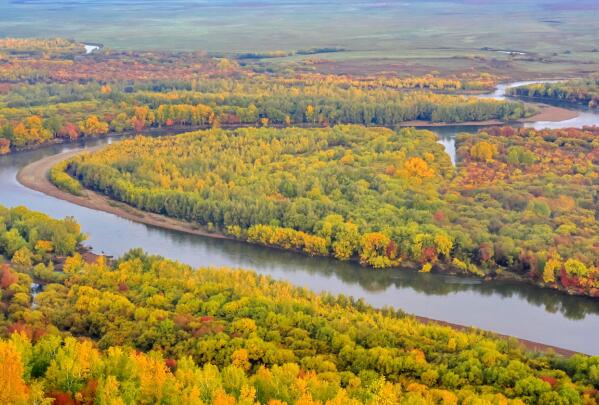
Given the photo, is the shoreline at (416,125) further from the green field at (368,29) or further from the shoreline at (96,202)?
the green field at (368,29)

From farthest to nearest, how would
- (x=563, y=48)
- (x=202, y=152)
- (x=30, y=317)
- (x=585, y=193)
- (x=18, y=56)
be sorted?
1. (x=563, y=48)
2. (x=18, y=56)
3. (x=202, y=152)
4. (x=585, y=193)
5. (x=30, y=317)

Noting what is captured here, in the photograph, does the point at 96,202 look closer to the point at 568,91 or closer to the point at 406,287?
the point at 406,287

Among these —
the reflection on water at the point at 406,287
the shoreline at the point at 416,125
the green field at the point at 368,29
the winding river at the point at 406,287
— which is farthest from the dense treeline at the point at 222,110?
the green field at the point at 368,29

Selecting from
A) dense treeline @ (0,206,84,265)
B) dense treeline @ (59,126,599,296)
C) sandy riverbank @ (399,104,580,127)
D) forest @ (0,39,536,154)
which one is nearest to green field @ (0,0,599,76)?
forest @ (0,39,536,154)

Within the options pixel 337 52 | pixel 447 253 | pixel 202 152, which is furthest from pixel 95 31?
pixel 447 253

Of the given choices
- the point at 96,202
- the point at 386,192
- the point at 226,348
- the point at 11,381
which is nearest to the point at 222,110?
the point at 96,202

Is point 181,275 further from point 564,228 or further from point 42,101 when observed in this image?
point 42,101
